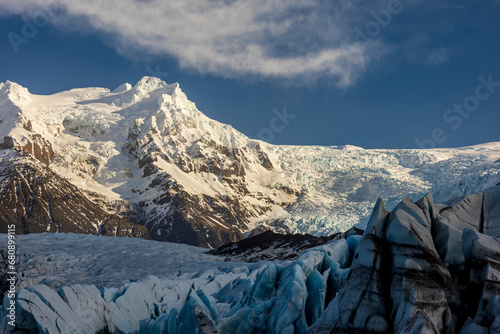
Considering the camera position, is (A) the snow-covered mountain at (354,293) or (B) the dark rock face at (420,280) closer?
(B) the dark rock face at (420,280)

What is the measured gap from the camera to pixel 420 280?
14.4 metres

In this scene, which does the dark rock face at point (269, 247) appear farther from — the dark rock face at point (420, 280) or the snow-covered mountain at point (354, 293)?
the dark rock face at point (420, 280)

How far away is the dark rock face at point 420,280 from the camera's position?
13.7 meters

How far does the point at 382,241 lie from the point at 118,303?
72.1ft

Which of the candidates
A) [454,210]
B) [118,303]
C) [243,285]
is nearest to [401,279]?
[454,210]

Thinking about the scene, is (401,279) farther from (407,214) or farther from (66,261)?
(66,261)

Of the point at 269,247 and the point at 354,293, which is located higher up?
the point at 354,293

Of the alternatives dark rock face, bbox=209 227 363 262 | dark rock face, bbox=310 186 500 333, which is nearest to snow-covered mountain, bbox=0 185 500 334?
dark rock face, bbox=310 186 500 333

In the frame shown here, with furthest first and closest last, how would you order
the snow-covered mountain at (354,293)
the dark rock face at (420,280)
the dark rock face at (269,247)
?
the dark rock face at (269,247), the snow-covered mountain at (354,293), the dark rock face at (420,280)

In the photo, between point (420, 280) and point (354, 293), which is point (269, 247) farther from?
point (420, 280)

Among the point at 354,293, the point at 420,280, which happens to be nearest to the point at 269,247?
the point at 354,293

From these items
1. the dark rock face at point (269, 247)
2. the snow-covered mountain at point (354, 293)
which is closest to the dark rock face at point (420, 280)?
the snow-covered mountain at point (354, 293)

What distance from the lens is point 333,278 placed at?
25047 millimetres

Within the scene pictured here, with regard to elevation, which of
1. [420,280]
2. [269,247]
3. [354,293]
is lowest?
[269,247]
